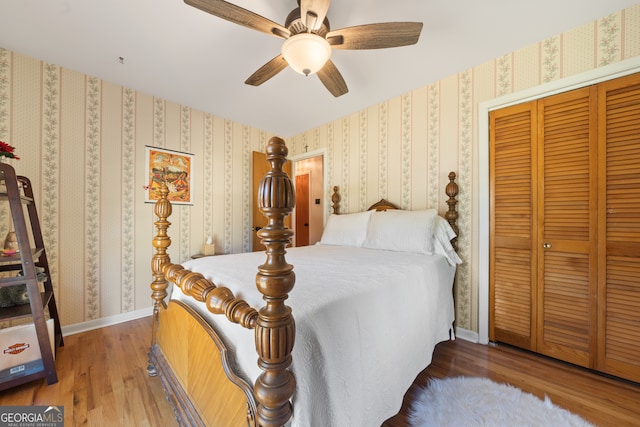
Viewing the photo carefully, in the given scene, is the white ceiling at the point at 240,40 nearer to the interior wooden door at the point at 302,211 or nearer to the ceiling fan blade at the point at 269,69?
the ceiling fan blade at the point at 269,69

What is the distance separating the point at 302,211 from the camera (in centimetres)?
504

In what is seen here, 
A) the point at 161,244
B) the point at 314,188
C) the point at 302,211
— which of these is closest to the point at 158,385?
the point at 161,244

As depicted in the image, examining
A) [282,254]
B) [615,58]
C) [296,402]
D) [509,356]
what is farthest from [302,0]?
[509,356]

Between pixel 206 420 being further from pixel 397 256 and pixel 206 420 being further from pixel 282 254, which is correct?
pixel 397 256

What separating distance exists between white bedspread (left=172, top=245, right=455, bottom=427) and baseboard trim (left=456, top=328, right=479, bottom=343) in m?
0.62

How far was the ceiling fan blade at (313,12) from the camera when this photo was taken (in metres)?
1.20

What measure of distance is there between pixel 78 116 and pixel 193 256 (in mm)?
1779

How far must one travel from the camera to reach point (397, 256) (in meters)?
1.92

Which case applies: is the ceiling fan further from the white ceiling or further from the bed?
the bed

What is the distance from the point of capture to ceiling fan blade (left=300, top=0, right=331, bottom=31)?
120cm

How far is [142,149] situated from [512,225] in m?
3.70

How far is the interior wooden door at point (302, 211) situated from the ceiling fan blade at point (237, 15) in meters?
3.61

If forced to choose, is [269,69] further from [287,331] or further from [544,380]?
[544,380]

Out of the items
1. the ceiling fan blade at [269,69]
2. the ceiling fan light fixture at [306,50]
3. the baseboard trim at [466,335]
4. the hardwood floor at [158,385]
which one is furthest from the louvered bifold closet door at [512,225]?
the ceiling fan blade at [269,69]
